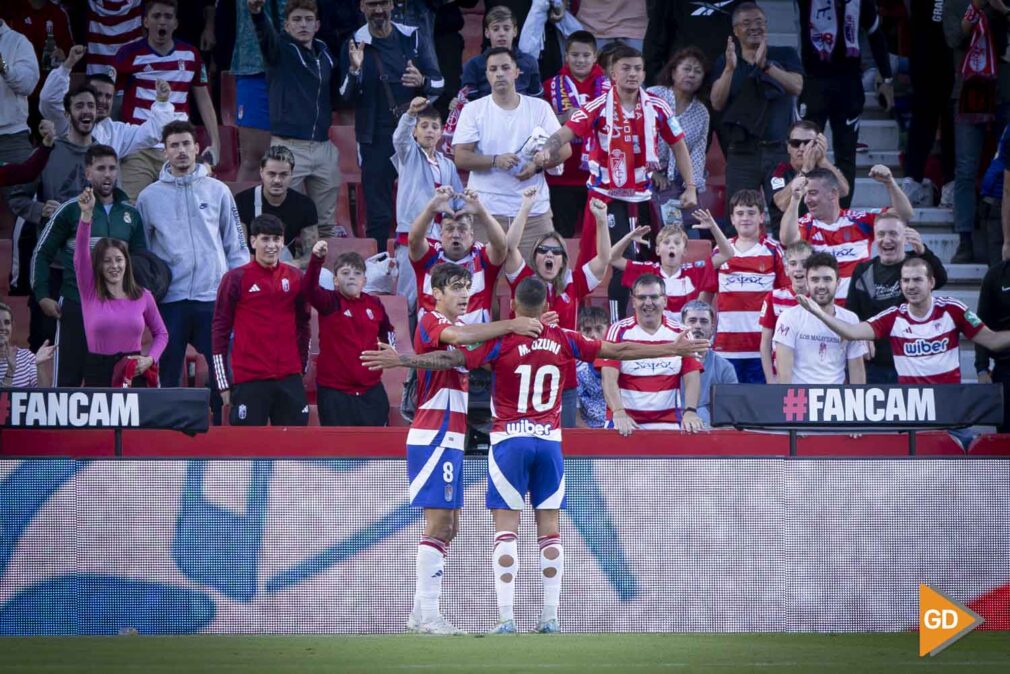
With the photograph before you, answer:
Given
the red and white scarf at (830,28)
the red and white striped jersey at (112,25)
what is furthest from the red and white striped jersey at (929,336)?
the red and white striped jersey at (112,25)

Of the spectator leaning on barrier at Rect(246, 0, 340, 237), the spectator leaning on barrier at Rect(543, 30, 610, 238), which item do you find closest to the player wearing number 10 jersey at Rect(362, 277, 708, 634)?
the spectator leaning on barrier at Rect(543, 30, 610, 238)

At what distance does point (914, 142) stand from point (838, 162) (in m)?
1.06

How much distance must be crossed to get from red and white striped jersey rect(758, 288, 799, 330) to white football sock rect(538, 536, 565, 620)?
296cm

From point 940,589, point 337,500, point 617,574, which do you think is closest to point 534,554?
point 617,574

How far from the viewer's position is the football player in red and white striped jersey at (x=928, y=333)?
1007 cm

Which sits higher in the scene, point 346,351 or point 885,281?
point 885,281

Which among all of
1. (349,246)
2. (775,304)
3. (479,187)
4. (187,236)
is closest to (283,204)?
(187,236)

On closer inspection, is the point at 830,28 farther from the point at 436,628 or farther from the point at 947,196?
the point at 436,628

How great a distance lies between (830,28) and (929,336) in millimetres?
3886

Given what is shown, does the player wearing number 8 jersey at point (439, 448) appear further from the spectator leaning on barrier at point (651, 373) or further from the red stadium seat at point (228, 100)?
the red stadium seat at point (228, 100)

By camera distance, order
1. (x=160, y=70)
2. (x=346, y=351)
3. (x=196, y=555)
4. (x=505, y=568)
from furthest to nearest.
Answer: (x=160, y=70)
(x=346, y=351)
(x=196, y=555)
(x=505, y=568)

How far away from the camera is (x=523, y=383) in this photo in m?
8.08

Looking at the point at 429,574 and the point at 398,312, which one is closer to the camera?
the point at 429,574

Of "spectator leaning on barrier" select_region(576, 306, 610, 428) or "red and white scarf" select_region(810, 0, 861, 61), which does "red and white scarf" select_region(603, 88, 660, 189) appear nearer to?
"spectator leaning on barrier" select_region(576, 306, 610, 428)
